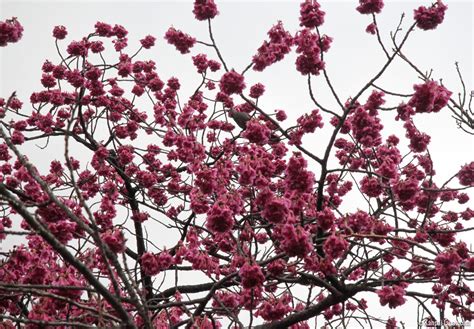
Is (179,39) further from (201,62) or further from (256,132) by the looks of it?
(256,132)

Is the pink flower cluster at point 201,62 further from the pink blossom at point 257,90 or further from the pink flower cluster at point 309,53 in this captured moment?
the pink flower cluster at point 309,53

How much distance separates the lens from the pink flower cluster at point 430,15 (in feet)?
16.1

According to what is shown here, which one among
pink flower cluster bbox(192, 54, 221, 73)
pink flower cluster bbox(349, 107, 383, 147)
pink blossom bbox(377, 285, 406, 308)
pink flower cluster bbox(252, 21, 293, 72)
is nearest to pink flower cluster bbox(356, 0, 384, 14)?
pink flower cluster bbox(252, 21, 293, 72)

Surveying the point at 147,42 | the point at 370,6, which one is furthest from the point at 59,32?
the point at 370,6

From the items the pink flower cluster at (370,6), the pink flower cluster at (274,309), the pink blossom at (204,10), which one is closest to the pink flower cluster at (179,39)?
the pink blossom at (204,10)

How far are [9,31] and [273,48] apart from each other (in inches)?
141

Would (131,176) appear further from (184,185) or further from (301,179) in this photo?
(301,179)

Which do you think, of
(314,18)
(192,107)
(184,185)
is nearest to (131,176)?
(184,185)

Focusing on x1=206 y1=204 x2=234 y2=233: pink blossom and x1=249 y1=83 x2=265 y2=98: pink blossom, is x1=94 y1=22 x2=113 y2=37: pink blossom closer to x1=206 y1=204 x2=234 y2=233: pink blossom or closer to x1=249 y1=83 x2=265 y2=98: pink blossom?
x1=249 y1=83 x2=265 y2=98: pink blossom

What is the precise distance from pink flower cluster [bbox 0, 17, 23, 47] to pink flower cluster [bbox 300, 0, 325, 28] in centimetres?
390

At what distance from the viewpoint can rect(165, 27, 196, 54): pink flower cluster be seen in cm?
670

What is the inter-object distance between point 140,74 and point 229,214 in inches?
276

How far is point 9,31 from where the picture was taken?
577cm

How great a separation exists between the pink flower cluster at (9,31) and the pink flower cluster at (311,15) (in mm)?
3899
